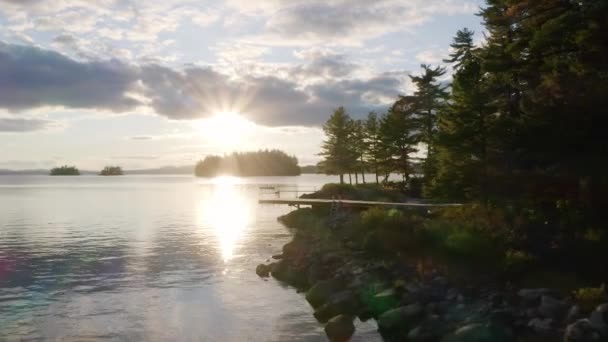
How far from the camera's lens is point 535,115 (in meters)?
23.2

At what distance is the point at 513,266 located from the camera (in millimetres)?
20922

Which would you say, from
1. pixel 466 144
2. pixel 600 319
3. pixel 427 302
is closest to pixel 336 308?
pixel 427 302

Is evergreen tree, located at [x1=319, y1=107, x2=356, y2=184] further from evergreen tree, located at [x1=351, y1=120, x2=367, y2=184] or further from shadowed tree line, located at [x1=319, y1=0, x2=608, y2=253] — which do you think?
shadowed tree line, located at [x1=319, y1=0, x2=608, y2=253]

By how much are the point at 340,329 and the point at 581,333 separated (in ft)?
25.2

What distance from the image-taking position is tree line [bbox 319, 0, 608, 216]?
21938 millimetres

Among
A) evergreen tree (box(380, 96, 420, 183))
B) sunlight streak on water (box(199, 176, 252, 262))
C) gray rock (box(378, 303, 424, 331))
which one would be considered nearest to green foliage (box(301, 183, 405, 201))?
evergreen tree (box(380, 96, 420, 183))

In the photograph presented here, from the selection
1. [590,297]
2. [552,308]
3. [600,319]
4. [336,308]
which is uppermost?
[590,297]

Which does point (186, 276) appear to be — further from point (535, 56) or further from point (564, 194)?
point (535, 56)

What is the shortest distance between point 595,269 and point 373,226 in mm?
13753

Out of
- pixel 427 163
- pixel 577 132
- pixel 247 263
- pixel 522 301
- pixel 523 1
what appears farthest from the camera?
pixel 427 163

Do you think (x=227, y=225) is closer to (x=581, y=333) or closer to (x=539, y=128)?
(x=539, y=128)

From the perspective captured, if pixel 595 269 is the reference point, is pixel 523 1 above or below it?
above

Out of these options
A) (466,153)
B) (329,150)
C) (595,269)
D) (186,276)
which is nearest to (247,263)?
(186,276)

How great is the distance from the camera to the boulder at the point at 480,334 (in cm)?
1580
